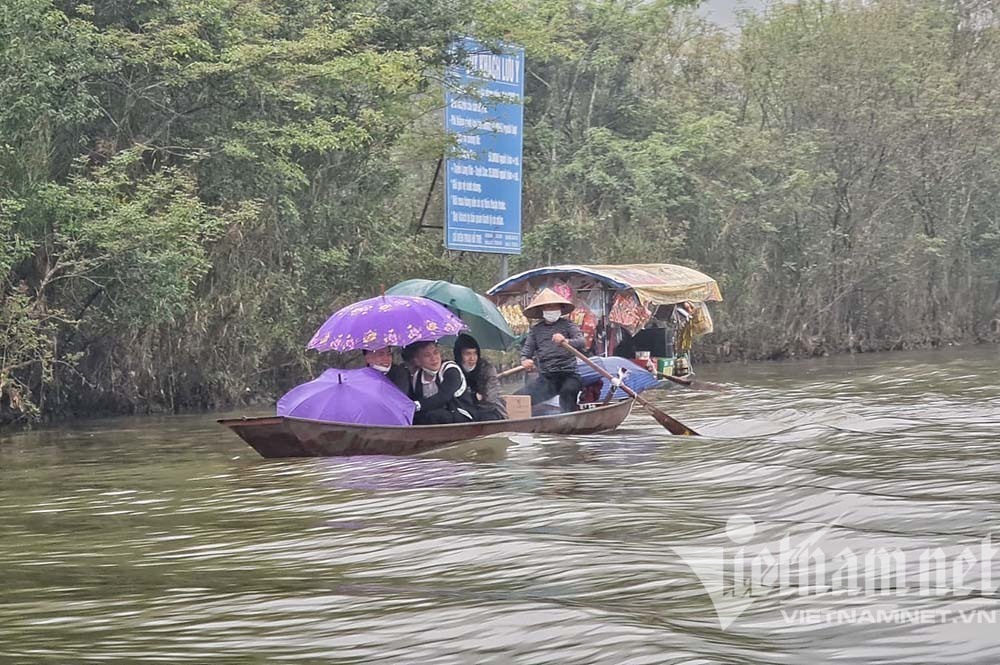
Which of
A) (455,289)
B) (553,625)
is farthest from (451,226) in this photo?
(553,625)

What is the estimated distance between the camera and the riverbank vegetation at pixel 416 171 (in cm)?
1739

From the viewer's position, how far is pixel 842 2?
3409 centimetres

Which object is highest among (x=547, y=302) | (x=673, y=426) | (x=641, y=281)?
(x=641, y=281)

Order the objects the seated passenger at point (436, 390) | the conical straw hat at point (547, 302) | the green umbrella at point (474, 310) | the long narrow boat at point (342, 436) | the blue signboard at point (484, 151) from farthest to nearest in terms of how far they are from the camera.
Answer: the blue signboard at point (484, 151)
the conical straw hat at point (547, 302)
the green umbrella at point (474, 310)
the seated passenger at point (436, 390)
the long narrow boat at point (342, 436)

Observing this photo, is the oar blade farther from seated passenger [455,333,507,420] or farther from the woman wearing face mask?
seated passenger [455,333,507,420]

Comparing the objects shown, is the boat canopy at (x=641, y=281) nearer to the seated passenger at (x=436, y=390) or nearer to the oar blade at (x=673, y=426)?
the oar blade at (x=673, y=426)

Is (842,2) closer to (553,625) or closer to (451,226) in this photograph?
(451,226)

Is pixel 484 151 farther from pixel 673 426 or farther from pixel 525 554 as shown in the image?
pixel 525 554

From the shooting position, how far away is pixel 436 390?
1200cm

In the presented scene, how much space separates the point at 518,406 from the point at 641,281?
960cm

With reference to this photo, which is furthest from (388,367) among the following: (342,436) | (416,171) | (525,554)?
(416,171)

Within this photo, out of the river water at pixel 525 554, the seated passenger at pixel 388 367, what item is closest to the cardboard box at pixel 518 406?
the river water at pixel 525 554

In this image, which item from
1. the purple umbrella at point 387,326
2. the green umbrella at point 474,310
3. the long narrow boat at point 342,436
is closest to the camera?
the long narrow boat at point 342,436

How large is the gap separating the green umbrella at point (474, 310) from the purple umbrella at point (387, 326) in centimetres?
207
